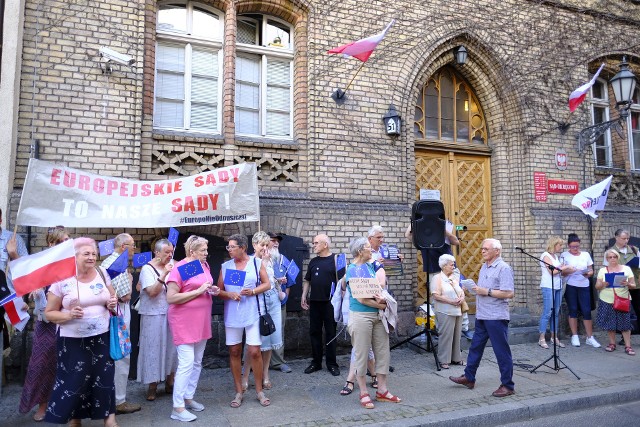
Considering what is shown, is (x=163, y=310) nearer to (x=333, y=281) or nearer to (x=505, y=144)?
(x=333, y=281)

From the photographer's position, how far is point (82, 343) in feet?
14.8

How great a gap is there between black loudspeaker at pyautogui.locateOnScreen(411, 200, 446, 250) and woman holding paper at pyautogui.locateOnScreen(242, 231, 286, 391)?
7.74 feet

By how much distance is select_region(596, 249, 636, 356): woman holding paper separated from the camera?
8.35 m

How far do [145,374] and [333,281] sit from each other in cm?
275

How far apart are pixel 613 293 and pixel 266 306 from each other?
20.1 ft

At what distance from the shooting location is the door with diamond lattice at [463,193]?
32.0 ft

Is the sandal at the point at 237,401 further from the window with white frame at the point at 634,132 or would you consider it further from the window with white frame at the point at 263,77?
the window with white frame at the point at 634,132

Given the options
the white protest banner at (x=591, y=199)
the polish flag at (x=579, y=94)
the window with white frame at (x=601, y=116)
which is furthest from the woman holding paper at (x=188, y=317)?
the window with white frame at (x=601, y=116)

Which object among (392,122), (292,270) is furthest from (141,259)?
(392,122)

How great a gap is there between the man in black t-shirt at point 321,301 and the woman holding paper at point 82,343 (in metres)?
3.06

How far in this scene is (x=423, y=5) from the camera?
934 centimetres

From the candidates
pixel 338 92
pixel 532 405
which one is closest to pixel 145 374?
pixel 532 405

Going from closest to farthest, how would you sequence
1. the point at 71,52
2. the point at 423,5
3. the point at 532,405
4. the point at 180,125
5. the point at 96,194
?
the point at 532,405 < the point at 96,194 < the point at 71,52 < the point at 180,125 < the point at 423,5

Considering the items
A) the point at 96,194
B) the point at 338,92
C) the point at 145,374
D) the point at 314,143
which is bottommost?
the point at 145,374
